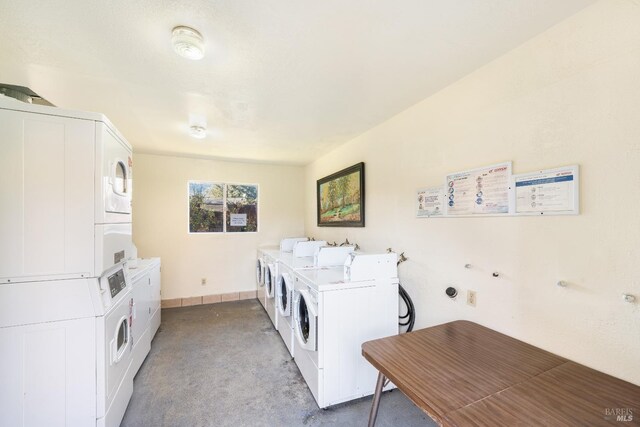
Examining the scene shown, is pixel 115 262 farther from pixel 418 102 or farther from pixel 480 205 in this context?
pixel 418 102

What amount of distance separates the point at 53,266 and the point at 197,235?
296cm

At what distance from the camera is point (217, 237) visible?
4.38 m

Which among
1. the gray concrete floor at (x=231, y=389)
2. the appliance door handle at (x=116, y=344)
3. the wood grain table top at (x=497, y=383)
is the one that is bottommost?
the gray concrete floor at (x=231, y=389)

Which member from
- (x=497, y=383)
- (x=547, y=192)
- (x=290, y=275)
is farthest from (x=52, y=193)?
(x=547, y=192)

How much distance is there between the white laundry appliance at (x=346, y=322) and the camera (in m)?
1.90

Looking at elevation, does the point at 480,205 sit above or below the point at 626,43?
below

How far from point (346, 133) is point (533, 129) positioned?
1877 millimetres

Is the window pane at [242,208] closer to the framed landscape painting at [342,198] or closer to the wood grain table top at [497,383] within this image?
the framed landscape painting at [342,198]

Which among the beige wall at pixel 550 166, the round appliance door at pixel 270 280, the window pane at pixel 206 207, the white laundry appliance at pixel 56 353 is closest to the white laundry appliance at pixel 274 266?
the round appliance door at pixel 270 280

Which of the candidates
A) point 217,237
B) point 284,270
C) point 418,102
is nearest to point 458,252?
point 418,102

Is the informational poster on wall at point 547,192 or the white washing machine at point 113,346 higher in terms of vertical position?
the informational poster on wall at point 547,192

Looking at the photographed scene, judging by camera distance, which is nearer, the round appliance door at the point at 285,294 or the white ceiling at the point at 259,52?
the white ceiling at the point at 259,52

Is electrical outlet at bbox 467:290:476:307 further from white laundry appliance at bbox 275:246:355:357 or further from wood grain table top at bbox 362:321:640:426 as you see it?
white laundry appliance at bbox 275:246:355:357

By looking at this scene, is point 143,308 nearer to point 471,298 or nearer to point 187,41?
point 187,41
